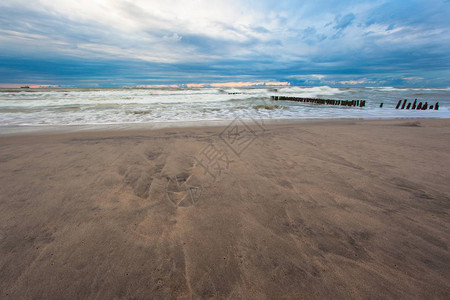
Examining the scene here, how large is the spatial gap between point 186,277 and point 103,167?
123 inches

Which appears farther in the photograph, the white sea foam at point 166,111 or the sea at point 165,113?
the white sea foam at point 166,111

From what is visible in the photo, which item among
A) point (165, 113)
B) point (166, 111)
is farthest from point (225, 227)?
point (166, 111)

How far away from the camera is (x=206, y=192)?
303cm

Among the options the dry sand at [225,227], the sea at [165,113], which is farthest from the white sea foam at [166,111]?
the dry sand at [225,227]

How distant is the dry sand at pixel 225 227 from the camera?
1.66 metres

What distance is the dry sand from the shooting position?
166cm

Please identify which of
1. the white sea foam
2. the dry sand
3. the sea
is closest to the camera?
the dry sand

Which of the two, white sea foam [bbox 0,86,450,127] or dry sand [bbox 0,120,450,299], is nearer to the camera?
dry sand [bbox 0,120,450,299]

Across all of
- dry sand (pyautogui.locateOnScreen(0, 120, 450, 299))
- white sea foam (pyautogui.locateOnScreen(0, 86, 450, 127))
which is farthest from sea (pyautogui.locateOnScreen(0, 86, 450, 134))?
dry sand (pyautogui.locateOnScreen(0, 120, 450, 299))

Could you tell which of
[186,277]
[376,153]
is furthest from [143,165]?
[376,153]

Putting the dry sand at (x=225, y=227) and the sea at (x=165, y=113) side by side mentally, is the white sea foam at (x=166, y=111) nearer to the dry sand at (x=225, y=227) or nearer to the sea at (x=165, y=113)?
the sea at (x=165, y=113)

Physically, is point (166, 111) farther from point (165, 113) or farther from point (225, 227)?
point (225, 227)

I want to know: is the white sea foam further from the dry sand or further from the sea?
the dry sand

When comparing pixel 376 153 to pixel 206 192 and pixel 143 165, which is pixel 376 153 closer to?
pixel 206 192
